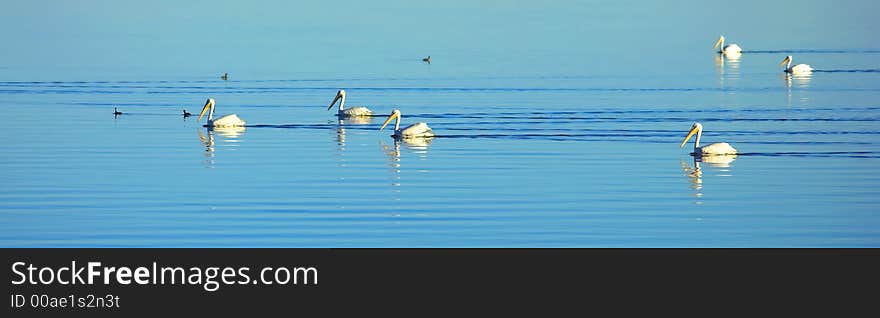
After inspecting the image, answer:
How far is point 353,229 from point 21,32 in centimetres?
7313

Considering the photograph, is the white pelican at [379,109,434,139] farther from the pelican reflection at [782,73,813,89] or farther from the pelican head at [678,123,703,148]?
the pelican reflection at [782,73,813,89]

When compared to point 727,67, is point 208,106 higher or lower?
lower

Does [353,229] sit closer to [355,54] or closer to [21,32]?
[355,54]

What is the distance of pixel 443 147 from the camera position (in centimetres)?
3428

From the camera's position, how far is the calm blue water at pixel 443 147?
2264cm

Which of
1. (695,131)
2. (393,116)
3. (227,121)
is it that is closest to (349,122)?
(393,116)

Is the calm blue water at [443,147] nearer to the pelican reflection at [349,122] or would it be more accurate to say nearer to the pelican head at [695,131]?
the pelican reflection at [349,122]

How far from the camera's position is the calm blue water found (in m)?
22.6

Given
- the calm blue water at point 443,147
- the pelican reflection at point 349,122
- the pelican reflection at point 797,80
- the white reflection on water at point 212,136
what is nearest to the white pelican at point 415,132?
the calm blue water at point 443,147

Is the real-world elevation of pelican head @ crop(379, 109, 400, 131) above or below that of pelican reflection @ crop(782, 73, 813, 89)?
below

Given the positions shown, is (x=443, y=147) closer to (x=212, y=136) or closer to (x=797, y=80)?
(x=212, y=136)

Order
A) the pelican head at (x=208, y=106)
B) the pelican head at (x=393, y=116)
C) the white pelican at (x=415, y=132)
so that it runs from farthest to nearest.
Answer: the pelican head at (x=208, y=106), the pelican head at (x=393, y=116), the white pelican at (x=415, y=132)

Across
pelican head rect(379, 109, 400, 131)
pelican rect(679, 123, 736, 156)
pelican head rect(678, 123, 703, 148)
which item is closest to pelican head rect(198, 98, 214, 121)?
pelican head rect(379, 109, 400, 131)

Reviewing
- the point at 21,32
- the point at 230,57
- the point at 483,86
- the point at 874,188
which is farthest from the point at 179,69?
the point at 874,188
